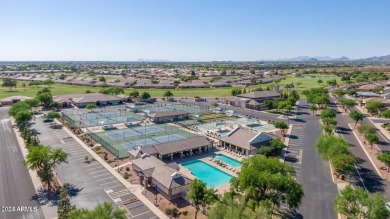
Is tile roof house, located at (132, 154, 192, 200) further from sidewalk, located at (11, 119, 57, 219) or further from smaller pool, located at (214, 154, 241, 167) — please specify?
smaller pool, located at (214, 154, 241, 167)

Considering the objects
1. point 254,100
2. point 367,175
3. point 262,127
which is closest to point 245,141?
point 367,175

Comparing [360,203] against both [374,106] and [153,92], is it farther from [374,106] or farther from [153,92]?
[153,92]

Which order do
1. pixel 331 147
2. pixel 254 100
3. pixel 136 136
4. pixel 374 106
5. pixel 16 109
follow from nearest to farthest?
pixel 331 147 < pixel 136 136 < pixel 16 109 < pixel 374 106 < pixel 254 100

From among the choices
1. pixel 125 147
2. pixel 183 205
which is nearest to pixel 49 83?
pixel 125 147

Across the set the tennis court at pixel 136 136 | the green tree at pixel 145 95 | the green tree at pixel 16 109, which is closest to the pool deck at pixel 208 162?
the tennis court at pixel 136 136

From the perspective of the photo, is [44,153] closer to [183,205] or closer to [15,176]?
[15,176]

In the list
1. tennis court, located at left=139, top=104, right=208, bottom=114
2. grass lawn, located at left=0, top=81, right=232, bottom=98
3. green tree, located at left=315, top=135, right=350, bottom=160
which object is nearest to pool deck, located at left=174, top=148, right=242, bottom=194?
green tree, located at left=315, top=135, right=350, bottom=160
